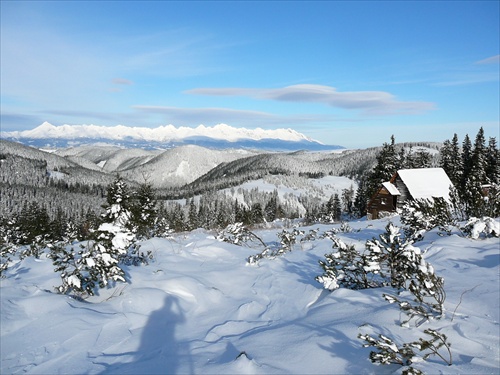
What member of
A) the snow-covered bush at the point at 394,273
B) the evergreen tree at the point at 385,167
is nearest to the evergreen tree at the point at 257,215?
the evergreen tree at the point at 385,167

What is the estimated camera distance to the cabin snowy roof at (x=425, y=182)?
2902 cm

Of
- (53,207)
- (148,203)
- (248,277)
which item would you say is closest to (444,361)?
(248,277)

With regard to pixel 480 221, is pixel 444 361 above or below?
below

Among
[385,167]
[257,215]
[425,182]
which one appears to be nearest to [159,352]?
[425,182]

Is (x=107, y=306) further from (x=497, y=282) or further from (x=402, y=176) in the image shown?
(x=402, y=176)

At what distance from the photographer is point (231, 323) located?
13.8 ft

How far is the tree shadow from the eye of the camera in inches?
121

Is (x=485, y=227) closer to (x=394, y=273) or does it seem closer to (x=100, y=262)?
(x=394, y=273)

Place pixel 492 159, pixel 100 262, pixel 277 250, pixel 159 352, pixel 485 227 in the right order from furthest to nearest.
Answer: pixel 492 159 → pixel 277 250 → pixel 485 227 → pixel 100 262 → pixel 159 352

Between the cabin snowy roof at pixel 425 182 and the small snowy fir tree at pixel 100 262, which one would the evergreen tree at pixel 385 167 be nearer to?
the cabin snowy roof at pixel 425 182

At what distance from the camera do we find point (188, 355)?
334cm

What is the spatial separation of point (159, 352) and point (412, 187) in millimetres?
31482

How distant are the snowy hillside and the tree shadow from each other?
0.5 inches

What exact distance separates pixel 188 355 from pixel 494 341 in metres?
3.13
